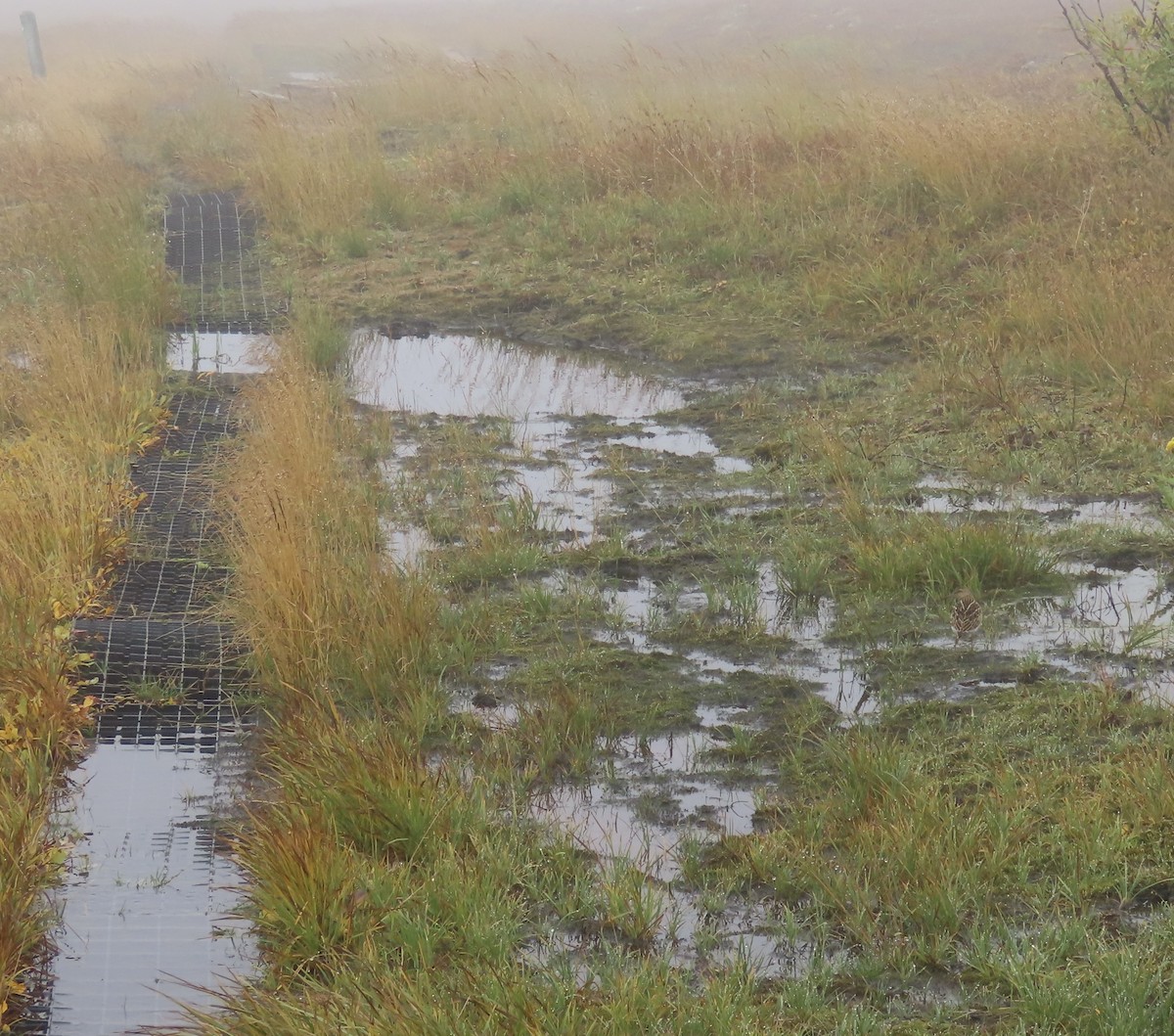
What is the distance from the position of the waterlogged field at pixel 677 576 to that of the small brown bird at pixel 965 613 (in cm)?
1

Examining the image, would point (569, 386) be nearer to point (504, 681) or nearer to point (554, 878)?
point (504, 681)

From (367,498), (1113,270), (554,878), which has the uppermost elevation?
(1113,270)

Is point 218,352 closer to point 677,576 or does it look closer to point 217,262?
point 217,262

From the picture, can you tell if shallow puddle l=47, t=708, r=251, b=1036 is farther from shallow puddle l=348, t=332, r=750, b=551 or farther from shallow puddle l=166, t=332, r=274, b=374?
shallow puddle l=166, t=332, r=274, b=374

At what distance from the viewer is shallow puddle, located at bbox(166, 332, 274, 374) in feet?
25.9

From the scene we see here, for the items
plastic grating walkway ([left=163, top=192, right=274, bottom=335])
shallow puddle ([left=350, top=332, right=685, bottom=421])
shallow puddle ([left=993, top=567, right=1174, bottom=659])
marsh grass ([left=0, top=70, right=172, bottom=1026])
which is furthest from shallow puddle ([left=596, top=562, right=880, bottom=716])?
plastic grating walkway ([left=163, top=192, right=274, bottom=335])

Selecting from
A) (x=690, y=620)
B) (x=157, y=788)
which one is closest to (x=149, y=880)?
(x=157, y=788)

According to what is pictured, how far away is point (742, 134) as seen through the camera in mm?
11227

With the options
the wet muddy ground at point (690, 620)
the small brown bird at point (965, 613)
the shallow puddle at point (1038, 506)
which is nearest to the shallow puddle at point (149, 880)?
the wet muddy ground at point (690, 620)

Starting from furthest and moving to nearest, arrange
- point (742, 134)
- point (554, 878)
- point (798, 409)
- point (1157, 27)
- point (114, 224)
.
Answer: point (742, 134) < point (114, 224) < point (1157, 27) < point (798, 409) < point (554, 878)

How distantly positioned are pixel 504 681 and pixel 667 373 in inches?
147

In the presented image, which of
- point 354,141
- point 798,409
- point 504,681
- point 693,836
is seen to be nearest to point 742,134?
point 354,141

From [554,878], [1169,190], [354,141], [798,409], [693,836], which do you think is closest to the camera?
[554,878]

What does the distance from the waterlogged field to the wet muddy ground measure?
0.02m
